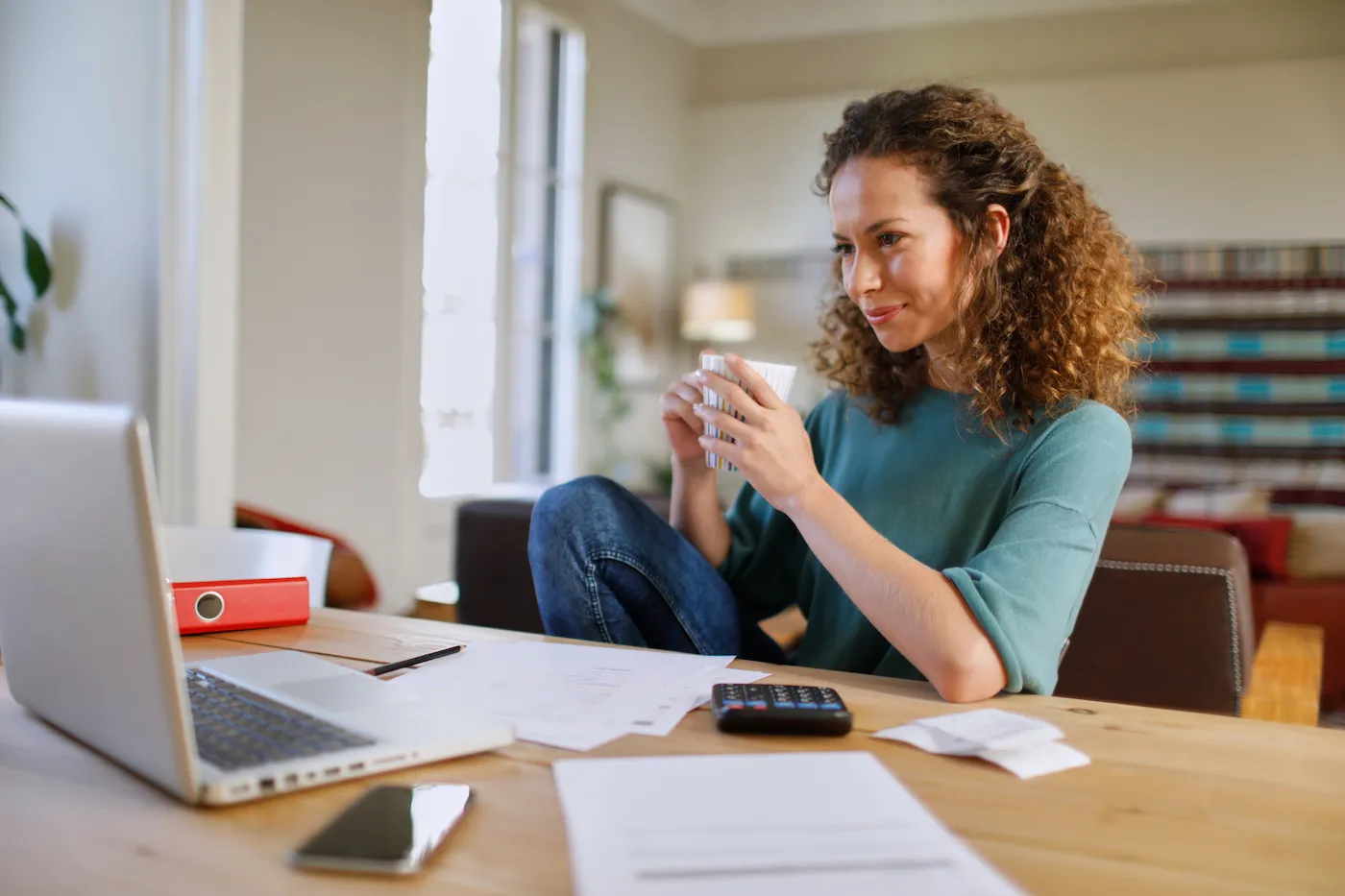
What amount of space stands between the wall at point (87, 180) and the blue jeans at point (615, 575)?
5.57 ft

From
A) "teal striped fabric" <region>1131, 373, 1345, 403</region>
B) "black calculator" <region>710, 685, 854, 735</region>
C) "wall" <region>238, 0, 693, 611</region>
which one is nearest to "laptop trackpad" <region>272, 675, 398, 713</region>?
"black calculator" <region>710, 685, 854, 735</region>

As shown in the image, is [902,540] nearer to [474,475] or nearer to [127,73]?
[127,73]

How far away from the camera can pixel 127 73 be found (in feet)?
8.73

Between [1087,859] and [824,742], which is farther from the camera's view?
[824,742]

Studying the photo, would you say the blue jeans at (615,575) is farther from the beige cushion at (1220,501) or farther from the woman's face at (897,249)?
the beige cushion at (1220,501)

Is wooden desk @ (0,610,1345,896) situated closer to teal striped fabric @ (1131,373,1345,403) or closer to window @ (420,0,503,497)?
window @ (420,0,503,497)

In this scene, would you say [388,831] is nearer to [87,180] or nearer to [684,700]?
[684,700]

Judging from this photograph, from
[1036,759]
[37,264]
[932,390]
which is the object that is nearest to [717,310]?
[37,264]

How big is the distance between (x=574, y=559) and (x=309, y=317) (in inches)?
108

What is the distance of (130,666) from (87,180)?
2507 millimetres

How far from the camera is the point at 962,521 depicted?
4.53ft

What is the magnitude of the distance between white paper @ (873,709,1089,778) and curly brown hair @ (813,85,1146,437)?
59 cm

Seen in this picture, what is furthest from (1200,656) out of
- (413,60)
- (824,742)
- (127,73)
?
(413,60)

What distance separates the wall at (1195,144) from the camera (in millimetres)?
5426
